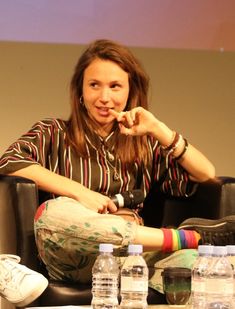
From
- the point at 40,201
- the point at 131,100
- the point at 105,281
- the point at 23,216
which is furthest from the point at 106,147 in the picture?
the point at 105,281

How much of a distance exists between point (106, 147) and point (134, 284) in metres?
0.72

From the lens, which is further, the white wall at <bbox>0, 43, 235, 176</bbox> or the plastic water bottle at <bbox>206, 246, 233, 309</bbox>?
the white wall at <bbox>0, 43, 235, 176</bbox>

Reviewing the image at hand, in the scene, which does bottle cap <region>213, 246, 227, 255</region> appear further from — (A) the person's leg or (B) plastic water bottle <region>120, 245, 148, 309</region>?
(A) the person's leg

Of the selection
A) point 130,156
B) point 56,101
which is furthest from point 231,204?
point 56,101

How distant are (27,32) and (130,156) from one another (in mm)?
1005

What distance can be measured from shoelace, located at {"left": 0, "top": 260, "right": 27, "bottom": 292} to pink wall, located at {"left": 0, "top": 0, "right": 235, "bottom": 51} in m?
1.55

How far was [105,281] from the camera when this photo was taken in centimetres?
179

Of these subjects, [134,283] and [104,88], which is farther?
[104,88]

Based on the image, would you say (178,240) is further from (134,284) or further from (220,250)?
(220,250)

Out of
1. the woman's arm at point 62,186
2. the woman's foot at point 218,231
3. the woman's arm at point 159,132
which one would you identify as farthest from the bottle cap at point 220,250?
the woman's arm at point 159,132

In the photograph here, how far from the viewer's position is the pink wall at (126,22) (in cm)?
309

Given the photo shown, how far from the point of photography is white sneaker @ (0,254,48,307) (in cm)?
171

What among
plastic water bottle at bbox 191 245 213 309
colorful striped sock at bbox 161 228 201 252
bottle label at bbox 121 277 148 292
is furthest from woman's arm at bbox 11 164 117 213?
plastic water bottle at bbox 191 245 213 309

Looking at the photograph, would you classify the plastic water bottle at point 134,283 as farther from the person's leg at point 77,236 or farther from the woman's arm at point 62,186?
the woman's arm at point 62,186
